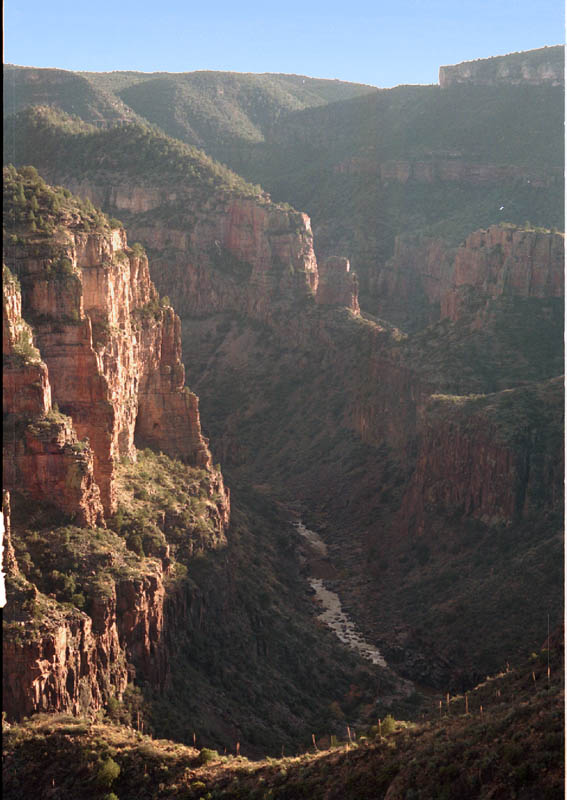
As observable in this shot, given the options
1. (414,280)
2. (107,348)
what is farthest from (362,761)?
(414,280)

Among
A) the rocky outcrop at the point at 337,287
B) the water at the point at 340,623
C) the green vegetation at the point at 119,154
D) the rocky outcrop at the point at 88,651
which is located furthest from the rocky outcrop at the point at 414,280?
the rocky outcrop at the point at 88,651

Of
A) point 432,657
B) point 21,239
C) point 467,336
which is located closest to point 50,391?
point 21,239

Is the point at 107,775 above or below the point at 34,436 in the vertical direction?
below

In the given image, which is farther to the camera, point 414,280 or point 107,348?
point 414,280

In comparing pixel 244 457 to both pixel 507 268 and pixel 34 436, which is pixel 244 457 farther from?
pixel 34 436

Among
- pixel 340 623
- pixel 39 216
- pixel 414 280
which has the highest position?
pixel 414 280

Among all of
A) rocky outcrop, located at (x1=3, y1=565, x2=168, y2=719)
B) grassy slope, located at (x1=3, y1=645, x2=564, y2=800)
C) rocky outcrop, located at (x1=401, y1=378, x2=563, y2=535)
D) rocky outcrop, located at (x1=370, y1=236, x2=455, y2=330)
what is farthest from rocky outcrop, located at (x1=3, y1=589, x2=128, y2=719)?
rocky outcrop, located at (x1=370, y1=236, x2=455, y2=330)
